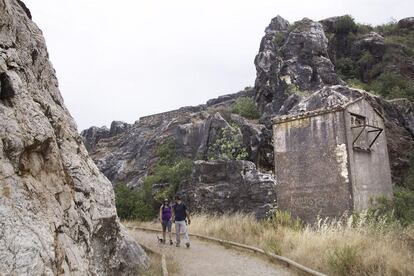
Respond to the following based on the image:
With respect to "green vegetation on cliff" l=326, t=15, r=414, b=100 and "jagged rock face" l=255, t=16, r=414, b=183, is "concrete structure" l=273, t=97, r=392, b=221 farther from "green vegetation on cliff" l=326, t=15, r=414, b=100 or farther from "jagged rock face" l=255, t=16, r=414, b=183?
"green vegetation on cliff" l=326, t=15, r=414, b=100

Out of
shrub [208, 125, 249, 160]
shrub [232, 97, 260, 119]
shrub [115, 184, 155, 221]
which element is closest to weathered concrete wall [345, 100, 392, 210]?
shrub [208, 125, 249, 160]

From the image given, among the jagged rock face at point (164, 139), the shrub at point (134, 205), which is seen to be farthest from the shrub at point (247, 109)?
the shrub at point (134, 205)

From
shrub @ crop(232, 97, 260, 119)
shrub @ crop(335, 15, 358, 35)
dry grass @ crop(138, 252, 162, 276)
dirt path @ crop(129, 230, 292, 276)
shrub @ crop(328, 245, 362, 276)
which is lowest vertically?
dirt path @ crop(129, 230, 292, 276)

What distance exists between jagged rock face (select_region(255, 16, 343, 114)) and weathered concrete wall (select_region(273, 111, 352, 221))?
484 inches

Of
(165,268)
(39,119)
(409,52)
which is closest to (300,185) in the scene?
(165,268)

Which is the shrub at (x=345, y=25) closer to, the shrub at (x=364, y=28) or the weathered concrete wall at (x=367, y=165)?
the shrub at (x=364, y=28)

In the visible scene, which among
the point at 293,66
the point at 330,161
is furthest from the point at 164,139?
the point at 330,161

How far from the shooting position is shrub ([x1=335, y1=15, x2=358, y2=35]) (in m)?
39.0

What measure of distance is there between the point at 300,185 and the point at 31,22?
1189 centimetres

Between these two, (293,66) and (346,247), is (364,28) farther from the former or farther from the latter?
(346,247)

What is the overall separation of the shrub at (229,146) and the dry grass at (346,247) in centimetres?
1217

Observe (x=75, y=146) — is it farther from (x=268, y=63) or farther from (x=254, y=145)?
(x=268, y=63)

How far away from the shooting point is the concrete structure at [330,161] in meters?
15.4

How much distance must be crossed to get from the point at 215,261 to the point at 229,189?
1176cm
